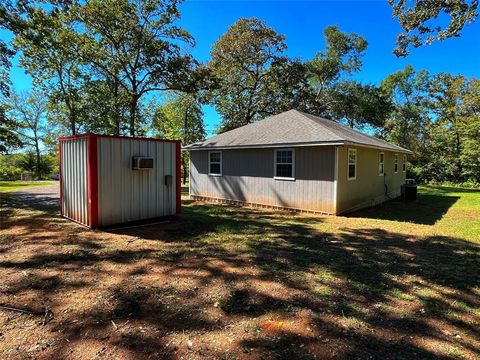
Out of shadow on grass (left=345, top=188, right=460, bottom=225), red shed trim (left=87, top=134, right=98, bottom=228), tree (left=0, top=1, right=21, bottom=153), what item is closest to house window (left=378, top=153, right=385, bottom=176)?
shadow on grass (left=345, top=188, right=460, bottom=225)

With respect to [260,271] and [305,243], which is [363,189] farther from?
[260,271]

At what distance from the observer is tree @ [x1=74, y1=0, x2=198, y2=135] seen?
16.4 m

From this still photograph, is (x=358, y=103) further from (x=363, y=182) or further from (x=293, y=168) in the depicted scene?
(x=293, y=168)

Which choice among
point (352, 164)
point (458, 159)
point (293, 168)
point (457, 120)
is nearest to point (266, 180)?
point (293, 168)

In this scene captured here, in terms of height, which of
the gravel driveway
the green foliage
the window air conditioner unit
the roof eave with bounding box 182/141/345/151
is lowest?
the gravel driveway

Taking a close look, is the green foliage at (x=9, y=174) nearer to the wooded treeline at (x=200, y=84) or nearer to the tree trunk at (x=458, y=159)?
the wooded treeline at (x=200, y=84)

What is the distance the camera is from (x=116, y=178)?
22.2 feet

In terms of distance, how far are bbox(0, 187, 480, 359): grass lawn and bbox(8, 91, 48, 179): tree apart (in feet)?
121

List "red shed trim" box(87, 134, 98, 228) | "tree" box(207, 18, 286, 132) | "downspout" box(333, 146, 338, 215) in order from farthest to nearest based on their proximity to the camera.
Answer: "tree" box(207, 18, 286, 132) < "downspout" box(333, 146, 338, 215) < "red shed trim" box(87, 134, 98, 228)

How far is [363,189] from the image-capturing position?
Result: 11.2 m

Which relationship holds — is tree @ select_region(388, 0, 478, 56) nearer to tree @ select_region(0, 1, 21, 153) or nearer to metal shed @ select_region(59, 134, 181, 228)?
metal shed @ select_region(59, 134, 181, 228)

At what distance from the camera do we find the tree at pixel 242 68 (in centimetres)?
2148

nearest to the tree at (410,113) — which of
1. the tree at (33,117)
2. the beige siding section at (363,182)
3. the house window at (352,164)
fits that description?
the beige siding section at (363,182)

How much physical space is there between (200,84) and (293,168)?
11.6 metres
